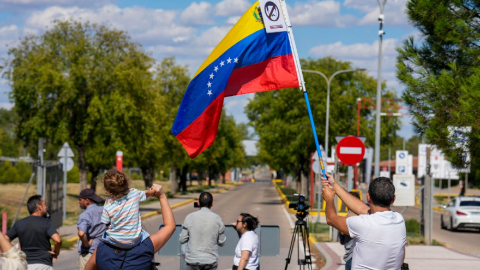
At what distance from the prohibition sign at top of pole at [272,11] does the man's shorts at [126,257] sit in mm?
3860

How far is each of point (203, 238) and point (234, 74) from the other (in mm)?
2074

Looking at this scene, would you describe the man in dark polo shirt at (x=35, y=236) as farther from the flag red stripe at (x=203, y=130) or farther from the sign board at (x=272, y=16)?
the sign board at (x=272, y=16)

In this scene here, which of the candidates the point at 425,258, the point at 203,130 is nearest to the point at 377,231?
the point at 203,130

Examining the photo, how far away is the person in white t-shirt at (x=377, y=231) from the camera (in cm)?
491

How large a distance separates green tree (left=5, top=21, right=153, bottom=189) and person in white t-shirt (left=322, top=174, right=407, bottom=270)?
2682 cm

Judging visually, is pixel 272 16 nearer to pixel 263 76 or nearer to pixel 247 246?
pixel 263 76

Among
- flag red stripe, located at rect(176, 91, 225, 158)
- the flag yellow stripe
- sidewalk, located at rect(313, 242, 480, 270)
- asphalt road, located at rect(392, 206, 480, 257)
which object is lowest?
asphalt road, located at rect(392, 206, 480, 257)

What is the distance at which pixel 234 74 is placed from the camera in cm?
816

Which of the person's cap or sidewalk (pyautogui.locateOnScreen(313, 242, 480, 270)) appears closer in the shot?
the person's cap

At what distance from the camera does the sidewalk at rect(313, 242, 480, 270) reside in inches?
558

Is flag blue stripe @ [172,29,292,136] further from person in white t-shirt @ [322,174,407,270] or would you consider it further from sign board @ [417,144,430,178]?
sign board @ [417,144,430,178]

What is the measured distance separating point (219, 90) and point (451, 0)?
521cm

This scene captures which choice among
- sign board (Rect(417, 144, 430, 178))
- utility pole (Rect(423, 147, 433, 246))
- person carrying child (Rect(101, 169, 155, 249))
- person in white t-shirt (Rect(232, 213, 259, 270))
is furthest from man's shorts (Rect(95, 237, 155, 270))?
sign board (Rect(417, 144, 430, 178))

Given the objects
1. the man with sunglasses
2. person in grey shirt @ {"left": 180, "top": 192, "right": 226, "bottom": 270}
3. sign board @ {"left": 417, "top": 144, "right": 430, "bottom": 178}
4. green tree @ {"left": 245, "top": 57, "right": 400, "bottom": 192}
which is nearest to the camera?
person in grey shirt @ {"left": 180, "top": 192, "right": 226, "bottom": 270}
